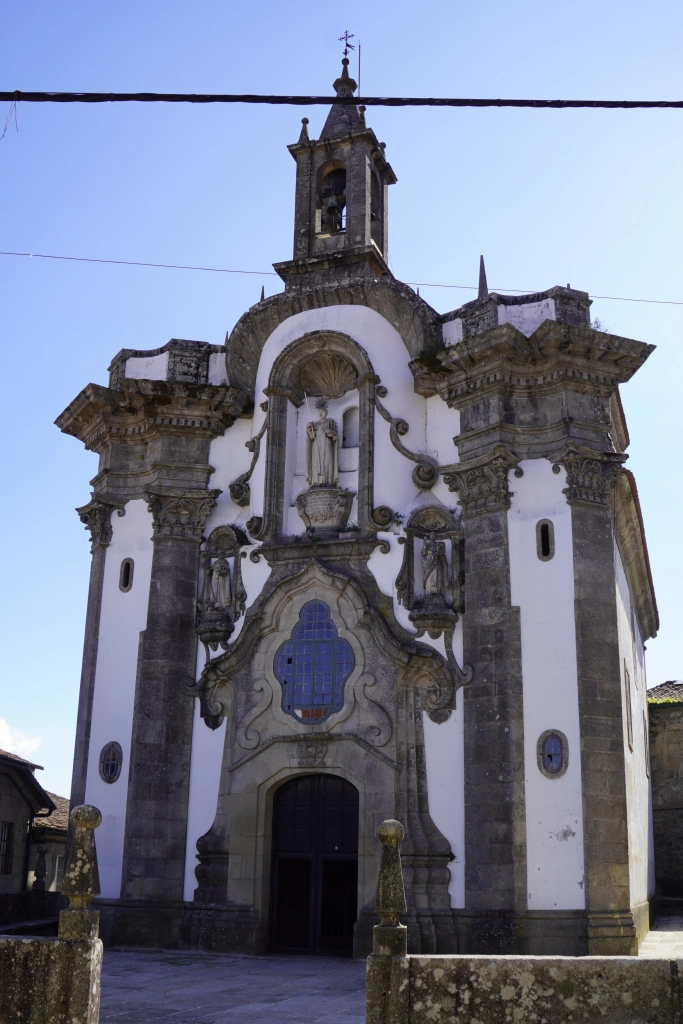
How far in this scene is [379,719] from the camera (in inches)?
659

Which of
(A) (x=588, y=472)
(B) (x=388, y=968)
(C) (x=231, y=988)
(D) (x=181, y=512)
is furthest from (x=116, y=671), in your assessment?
(B) (x=388, y=968)

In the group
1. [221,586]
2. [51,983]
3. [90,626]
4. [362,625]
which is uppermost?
[221,586]

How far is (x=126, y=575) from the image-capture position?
1933 centimetres

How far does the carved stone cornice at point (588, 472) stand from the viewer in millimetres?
16703

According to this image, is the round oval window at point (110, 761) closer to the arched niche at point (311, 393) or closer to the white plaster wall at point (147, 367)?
the arched niche at point (311, 393)

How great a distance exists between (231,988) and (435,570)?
22.5 feet

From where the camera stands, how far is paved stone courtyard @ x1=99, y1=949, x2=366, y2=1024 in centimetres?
1079

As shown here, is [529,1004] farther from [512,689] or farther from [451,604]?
[451,604]

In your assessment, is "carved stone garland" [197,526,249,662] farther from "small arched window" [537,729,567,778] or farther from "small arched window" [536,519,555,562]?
"small arched window" [537,729,567,778]

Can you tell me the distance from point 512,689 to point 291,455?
5.71 metres

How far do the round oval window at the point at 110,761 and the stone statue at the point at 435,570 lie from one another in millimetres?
5792

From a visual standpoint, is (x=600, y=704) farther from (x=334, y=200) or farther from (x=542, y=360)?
(x=334, y=200)

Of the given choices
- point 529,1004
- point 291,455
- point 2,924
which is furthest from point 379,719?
point 529,1004

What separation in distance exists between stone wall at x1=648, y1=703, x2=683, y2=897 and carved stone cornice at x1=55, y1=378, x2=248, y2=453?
46.0ft
